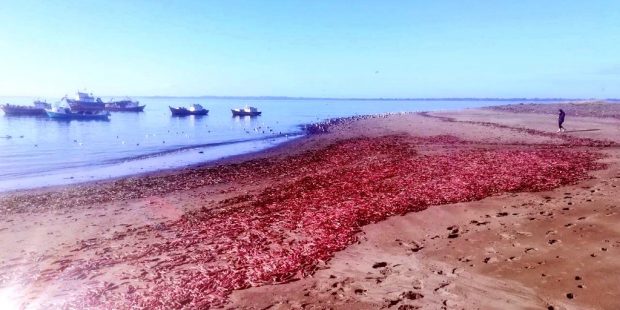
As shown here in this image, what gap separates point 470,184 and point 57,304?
1503 cm

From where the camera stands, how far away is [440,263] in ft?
32.0

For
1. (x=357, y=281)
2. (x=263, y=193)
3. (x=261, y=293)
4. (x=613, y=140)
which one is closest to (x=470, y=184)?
(x=263, y=193)

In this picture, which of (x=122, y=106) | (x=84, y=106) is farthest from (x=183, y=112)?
(x=122, y=106)

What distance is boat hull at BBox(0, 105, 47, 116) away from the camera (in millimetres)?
112125

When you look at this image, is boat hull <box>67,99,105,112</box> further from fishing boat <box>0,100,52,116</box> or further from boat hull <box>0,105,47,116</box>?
boat hull <box>0,105,47,116</box>

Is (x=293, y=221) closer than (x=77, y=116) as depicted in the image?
Yes

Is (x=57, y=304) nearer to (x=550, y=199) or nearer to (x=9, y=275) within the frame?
(x=9, y=275)

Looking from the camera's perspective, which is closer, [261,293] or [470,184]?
[261,293]

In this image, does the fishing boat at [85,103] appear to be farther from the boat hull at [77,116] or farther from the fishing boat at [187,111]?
the fishing boat at [187,111]

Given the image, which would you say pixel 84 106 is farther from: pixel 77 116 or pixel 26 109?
pixel 77 116

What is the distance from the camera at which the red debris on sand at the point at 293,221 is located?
9.50 metres

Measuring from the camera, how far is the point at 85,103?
11862cm

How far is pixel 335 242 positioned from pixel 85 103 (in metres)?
126

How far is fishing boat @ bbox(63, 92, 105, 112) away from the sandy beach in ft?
350
